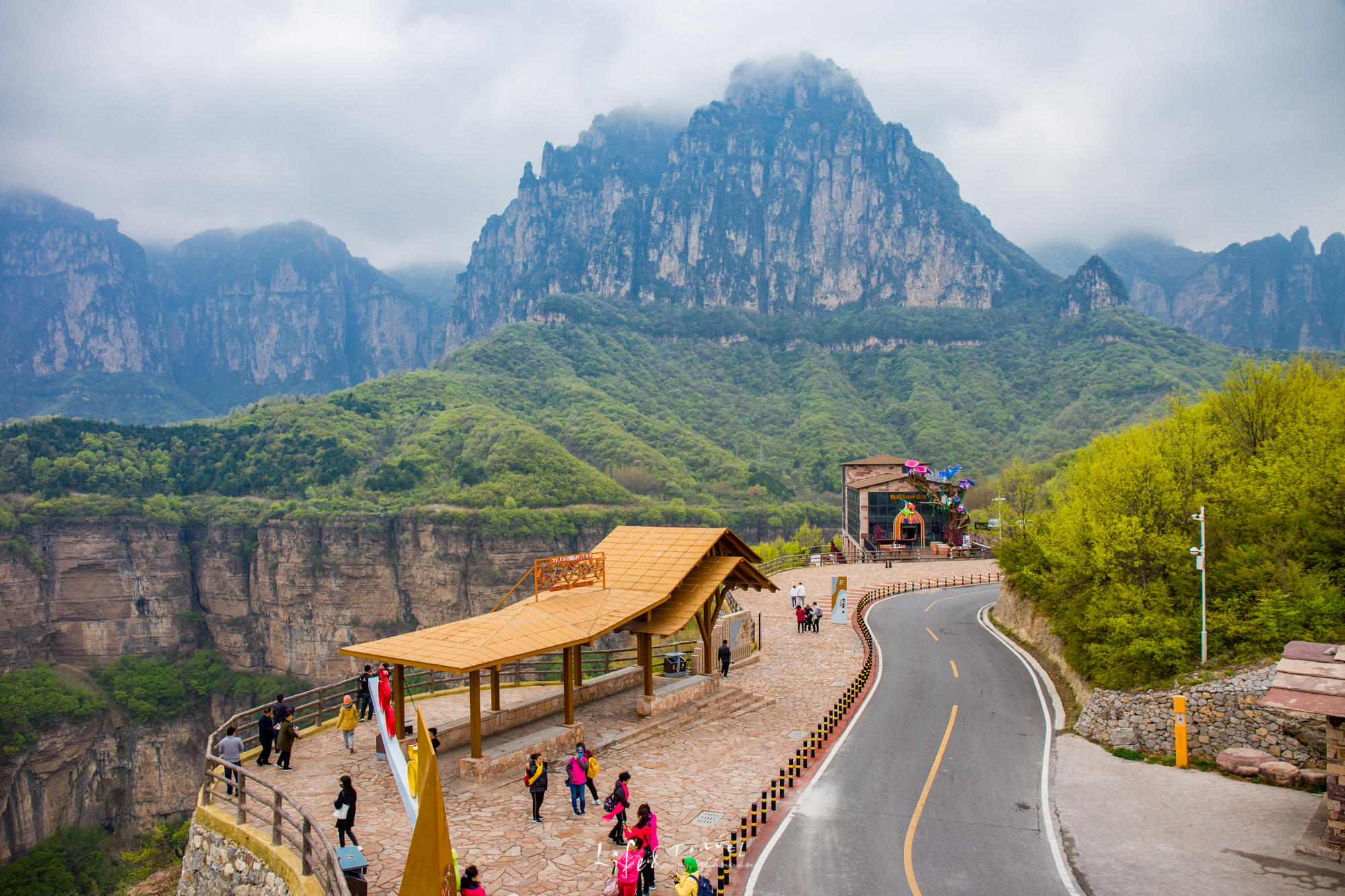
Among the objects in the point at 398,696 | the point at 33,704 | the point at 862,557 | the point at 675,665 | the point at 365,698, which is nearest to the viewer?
the point at 398,696

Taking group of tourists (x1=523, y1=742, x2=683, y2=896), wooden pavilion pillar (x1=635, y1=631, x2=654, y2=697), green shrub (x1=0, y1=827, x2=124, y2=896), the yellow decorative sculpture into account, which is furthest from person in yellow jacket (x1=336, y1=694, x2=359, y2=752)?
green shrub (x1=0, y1=827, x2=124, y2=896)

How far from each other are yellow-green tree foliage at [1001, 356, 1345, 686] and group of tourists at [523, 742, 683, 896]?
50.4 ft

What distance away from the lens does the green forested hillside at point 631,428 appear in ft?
332

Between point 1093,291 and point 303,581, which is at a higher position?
point 1093,291

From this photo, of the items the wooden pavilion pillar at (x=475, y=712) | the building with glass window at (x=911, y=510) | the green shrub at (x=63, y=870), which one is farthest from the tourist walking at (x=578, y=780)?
the building with glass window at (x=911, y=510)

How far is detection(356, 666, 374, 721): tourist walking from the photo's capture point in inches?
763

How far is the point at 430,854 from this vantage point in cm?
662

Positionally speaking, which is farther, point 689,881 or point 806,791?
point 806,791

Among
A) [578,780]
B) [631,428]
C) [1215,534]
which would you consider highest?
[631,428]

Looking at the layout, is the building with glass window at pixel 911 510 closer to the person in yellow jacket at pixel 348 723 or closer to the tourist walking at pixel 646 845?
the person in yellow jacket at pixel 348 723

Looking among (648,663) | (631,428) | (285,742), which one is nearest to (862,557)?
(648,663)

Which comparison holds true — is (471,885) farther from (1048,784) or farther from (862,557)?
(862,557)

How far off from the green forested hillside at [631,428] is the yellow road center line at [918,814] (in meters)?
80.7

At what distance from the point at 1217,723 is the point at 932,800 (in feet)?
25.8
